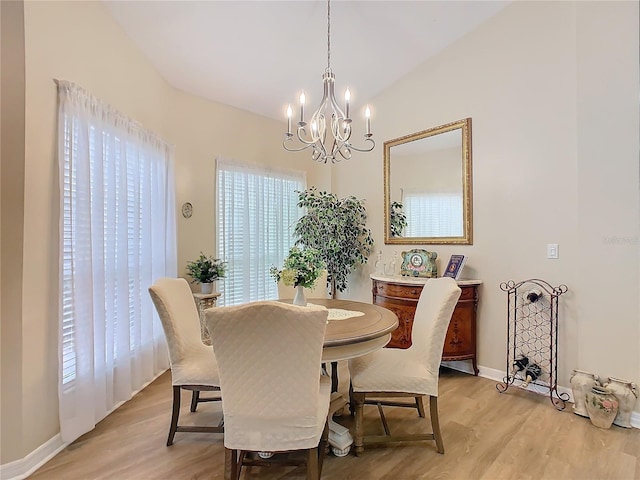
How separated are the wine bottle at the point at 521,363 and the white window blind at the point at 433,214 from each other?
1199 millimetres

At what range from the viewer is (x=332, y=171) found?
475 centimetres

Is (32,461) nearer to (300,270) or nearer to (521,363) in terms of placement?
(300,270)

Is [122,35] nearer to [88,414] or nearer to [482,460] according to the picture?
[88,414]

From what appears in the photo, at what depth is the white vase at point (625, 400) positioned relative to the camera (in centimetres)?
225

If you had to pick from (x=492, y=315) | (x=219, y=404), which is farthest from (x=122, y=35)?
(x=492, y=315)

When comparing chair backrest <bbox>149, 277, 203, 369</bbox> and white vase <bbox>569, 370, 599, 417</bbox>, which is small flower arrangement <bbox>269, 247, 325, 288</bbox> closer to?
chair backrest <bbox>149, 277, 203, 369</bbox>

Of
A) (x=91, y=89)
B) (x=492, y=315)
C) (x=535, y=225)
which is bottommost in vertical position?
(x=492, y=315)

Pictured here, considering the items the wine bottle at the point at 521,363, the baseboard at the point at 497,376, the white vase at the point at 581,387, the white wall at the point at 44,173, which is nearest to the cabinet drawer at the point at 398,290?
the baseboard at the point at 497,376

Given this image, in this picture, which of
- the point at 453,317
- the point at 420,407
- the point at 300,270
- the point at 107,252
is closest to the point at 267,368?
the point at 300,270

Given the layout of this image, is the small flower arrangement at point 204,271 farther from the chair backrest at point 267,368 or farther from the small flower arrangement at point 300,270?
the chair backrest at point 267,368

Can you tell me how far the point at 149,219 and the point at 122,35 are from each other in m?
1.48

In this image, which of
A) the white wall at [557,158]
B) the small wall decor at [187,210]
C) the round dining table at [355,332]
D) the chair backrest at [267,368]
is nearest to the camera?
the chair backrest at [267,368]

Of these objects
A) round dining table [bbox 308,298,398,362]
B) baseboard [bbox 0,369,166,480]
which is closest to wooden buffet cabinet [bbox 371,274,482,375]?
round dining table [bbox 308,298,398,362]

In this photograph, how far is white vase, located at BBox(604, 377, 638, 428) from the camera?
2.25 meters
